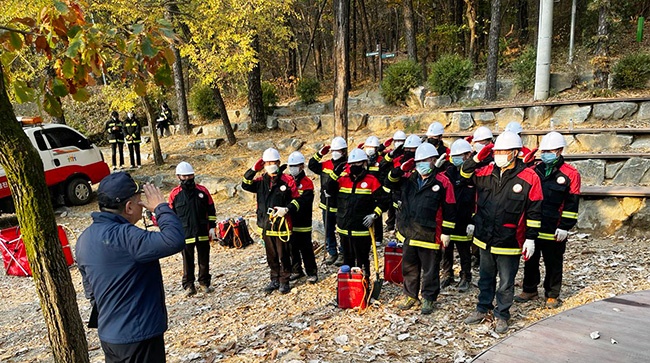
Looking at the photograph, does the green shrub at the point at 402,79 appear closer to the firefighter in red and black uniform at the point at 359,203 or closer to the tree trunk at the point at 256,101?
the tree trunk at the point at 256,101

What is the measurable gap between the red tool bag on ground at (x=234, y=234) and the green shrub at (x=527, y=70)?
9371 millimetres

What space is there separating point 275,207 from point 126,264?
3.31 meters

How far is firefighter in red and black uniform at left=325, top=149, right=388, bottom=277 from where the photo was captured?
5.72 m

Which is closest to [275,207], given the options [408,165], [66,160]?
[408,165]

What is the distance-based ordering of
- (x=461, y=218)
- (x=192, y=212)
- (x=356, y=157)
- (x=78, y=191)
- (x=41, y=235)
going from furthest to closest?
(x=78, y=191) < (x=192, y=212) < (x=461, y=218) < (x=356, y=157) < (x=41, y=235)

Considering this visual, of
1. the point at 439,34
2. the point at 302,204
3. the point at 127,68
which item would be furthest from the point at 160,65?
the point at 439,34

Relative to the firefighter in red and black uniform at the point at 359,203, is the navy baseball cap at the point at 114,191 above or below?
above

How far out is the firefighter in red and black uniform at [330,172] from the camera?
266 inches

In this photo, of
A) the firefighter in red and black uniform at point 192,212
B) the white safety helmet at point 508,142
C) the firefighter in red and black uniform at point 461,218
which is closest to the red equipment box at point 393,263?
the firefighter in red and black uniform at point 461,218

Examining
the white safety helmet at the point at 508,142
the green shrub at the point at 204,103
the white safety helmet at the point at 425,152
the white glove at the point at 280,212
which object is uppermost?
the green shrub at the point at 204,103

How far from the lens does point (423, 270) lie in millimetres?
5047

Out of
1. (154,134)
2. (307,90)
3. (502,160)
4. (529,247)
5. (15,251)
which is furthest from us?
(307,90)

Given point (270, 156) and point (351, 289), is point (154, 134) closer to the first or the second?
point (270, 156)

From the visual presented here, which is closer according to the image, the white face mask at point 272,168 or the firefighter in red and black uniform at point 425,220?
the firefighter in red and black uniform at point 425,220
